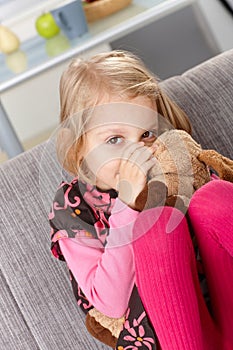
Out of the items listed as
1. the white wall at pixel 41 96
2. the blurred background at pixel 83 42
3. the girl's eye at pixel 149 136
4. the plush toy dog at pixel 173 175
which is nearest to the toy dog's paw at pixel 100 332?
the plush toy dog at pixel 173 175

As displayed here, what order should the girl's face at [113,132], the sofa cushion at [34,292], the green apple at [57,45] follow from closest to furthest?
the girl's face at [113,132]
the sofa cushion at [34,292]
the green apple at [57,45]

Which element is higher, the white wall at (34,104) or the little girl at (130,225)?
the little girl at (130,225)

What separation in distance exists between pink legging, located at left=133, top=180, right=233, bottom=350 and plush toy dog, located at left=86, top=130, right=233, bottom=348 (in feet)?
0.15

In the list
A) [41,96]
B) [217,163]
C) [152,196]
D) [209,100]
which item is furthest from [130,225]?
[41,96]

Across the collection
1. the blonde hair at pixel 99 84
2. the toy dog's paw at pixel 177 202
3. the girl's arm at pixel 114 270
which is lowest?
the girl's arm at pixel 114 270

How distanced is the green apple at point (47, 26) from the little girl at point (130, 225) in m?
1.07

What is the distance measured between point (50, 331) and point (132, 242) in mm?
301

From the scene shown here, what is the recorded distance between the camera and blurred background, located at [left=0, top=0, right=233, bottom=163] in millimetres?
2102

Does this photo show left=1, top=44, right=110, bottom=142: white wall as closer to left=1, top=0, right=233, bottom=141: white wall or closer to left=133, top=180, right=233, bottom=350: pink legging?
left=1, top=0, right=233, bottom=141: white wall

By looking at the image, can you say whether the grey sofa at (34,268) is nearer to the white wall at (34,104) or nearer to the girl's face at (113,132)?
the girl's face at (113,132)

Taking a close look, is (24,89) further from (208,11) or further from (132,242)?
(132,242)

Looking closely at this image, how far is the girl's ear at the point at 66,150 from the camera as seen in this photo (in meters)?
1.08

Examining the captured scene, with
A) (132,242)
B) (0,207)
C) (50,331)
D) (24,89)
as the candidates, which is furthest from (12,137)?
(132,242)

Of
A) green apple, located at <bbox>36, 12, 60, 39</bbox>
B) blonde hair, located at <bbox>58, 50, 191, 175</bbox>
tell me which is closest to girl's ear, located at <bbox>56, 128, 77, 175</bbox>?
blonde hair, located at <bbox>58, 50, 191, 175</bbox>
